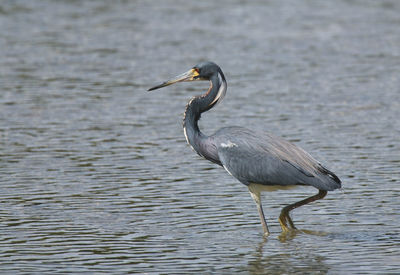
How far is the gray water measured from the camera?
8672mm

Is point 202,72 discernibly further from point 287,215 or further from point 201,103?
point 287,215

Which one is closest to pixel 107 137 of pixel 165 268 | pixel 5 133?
pixel 5 133

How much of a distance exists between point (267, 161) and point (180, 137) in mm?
4269

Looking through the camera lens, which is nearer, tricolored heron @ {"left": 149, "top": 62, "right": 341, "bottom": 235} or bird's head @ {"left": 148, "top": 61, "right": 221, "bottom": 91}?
tricolored heron @ {"left": 149, "top": 62, "right": 341, "bottom": 235}

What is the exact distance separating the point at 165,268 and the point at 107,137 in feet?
18.2

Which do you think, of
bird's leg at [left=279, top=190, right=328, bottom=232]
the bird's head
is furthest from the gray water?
the bird's head

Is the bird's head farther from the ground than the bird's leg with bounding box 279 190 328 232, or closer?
farther from the ground

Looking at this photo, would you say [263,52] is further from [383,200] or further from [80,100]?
[383,200]

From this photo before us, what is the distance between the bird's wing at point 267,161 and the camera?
923cm

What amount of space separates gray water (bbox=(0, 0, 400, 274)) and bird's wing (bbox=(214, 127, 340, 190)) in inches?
20.0

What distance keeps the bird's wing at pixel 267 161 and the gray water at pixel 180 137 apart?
0.51 meters

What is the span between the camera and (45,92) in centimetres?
1642

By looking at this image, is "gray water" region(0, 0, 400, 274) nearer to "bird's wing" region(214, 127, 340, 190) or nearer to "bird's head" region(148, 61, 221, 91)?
"bird's wing" region(214, 127, 340, 190)

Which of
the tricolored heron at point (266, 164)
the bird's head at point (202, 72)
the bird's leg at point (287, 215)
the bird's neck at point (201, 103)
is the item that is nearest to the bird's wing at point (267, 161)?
the tricolored heron at point (266, 164)
